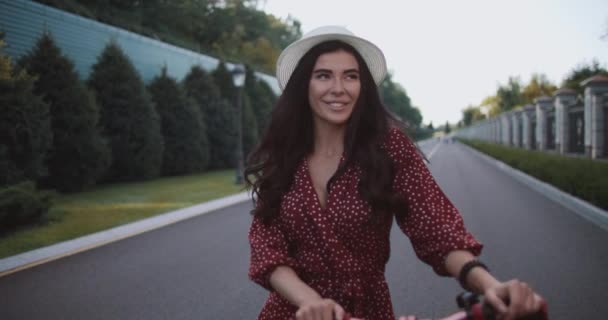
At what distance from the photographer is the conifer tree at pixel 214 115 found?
952 inches

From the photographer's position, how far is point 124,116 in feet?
57.4

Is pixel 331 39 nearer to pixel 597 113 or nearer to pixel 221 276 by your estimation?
pixel 221 276

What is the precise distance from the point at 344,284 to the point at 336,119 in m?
0.60

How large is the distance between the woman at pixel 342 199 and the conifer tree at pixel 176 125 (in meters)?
19.7

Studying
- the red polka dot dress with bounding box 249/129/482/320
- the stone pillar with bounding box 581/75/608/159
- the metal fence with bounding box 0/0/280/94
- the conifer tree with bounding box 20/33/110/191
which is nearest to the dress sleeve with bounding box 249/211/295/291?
the red polka dot dress with bounding box 249/129/482/320

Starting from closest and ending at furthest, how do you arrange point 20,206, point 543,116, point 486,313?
point 486,313 < point 20,206 < point 543,116

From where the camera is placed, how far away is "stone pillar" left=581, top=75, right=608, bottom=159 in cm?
1900

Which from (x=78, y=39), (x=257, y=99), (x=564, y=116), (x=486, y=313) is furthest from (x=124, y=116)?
(x=564, y=116)

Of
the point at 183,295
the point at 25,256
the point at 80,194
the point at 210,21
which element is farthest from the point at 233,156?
the point at 210,21

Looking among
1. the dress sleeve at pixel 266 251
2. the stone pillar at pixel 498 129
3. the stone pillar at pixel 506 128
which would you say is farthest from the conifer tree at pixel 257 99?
the dress sleeve at pixel 266 251

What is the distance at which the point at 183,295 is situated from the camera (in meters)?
5.16

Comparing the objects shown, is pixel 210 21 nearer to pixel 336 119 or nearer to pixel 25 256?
pixel 25 256

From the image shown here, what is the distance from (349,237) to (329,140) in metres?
0.43

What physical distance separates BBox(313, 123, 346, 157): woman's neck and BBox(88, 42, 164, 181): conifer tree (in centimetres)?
1624
